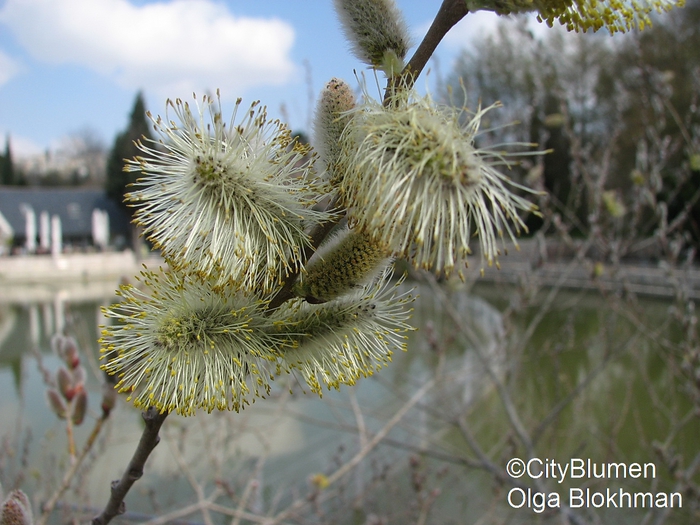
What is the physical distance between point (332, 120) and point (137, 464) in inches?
29.7

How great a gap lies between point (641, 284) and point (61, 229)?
37.4m

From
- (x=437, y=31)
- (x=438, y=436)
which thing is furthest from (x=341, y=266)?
(x=438, y=436)

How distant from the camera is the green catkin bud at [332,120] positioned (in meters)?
1.01

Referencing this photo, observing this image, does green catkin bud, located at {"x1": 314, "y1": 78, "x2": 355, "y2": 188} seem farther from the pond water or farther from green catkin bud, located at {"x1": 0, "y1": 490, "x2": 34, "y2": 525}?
the pond water

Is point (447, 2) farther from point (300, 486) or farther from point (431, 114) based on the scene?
point (300, 486)

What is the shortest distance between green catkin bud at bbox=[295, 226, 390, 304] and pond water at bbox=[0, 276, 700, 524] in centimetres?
158

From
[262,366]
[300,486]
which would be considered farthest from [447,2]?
[300,486]

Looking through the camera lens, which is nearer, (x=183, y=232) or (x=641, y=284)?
(x=183, y=232)

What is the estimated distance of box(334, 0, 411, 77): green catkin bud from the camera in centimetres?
104

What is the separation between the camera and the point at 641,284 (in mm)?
13008

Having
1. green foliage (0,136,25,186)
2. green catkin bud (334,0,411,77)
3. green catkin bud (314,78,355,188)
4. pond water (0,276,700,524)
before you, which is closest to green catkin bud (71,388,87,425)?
pond water (0,276,700,524)

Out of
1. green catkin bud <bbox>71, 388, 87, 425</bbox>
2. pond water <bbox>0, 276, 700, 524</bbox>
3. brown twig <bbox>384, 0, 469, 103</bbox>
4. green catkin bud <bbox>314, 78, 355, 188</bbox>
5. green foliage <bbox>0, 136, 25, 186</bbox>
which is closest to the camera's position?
brown twig <bbox>384, 0, 469, 103</bbox>

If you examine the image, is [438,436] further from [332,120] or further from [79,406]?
[332,120]

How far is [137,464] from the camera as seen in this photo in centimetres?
101
